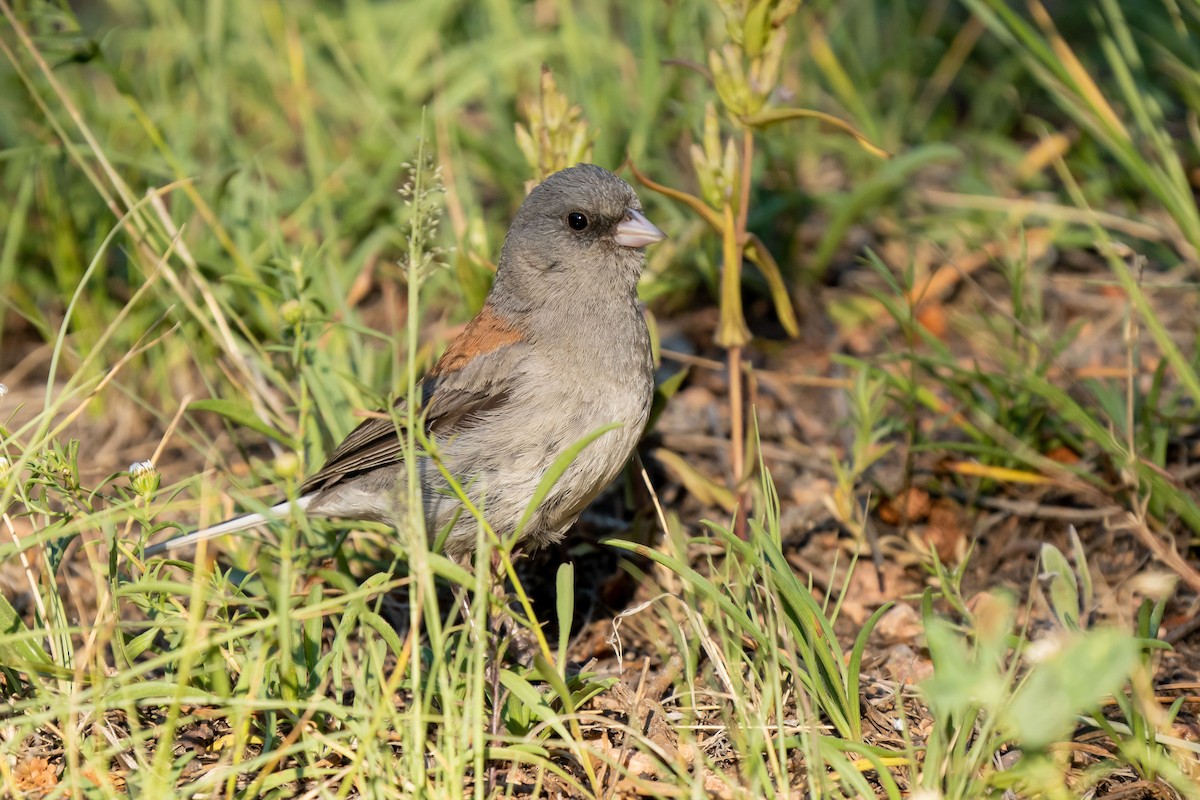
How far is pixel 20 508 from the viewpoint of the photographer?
9.55 ft

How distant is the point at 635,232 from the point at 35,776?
1.65 meters

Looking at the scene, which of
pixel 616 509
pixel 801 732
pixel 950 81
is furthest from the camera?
pixel 950 81

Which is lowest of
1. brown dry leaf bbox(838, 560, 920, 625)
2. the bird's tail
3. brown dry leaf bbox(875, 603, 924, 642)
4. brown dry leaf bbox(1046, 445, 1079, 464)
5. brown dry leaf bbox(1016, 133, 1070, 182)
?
brown dry leaf bbox(838, 560, 920, 625)

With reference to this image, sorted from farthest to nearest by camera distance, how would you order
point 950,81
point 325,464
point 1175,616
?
point 950,81 → point 325,464 → point 1175,616

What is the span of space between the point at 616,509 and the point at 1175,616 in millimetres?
1405

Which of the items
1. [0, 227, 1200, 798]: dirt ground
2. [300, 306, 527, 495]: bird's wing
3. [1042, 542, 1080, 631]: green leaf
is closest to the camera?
[1042, 542, 1080, 631]: green leaf

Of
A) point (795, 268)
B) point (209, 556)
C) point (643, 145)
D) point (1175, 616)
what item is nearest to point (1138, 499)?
point (1175, 616)

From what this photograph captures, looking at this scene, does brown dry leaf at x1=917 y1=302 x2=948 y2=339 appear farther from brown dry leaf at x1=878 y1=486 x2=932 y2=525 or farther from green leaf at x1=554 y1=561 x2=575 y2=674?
green leaf at x1=554 y1=561 x2=575 y2=674

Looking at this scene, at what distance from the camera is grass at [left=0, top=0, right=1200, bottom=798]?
1.98m

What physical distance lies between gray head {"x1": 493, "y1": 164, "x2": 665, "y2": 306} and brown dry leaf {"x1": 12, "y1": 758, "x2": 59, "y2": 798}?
1.38 metres

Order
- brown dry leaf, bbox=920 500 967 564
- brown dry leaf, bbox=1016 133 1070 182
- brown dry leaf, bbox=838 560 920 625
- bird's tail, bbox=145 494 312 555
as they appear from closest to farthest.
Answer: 1. bird's tail, bbox=145 494 312 555
2. brown dry leaf, bbox=838 560 920 625
3. brown dry leaf, bbox=920 500 967 564
4. brown dry leaf, bbox=1016 133 1070 182

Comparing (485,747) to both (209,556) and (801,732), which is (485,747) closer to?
(801,732)

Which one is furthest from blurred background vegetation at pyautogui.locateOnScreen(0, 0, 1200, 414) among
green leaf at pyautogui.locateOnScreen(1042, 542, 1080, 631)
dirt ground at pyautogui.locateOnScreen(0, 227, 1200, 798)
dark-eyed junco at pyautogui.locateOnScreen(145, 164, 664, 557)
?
green leaf at pyautogui.locateOnScreen(1042, 542, 1080, 631)

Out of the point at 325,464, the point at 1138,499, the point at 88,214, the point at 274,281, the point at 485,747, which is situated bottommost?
the point at 1138,499
